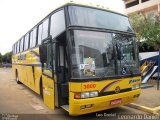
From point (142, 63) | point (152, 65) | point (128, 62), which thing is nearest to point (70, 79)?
point (128, 62)

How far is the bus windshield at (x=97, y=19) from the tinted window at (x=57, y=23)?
0.43 meters

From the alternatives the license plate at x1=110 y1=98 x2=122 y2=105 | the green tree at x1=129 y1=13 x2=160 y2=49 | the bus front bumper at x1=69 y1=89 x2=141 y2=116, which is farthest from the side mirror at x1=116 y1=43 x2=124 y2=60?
the green tree at x1=129 y1=13 x2=160 y2=49

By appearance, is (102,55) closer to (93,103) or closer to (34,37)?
(93,103)

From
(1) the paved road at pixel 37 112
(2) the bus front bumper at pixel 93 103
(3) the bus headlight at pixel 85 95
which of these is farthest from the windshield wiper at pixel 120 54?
(1) the paved road at pixel 37 112

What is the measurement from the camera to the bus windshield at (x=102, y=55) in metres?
6.16

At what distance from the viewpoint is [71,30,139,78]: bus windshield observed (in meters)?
6.16

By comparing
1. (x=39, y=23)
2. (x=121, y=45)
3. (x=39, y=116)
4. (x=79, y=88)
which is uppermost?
(x=39, y=23)

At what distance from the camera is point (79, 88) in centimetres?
598

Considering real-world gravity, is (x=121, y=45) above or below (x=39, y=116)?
above

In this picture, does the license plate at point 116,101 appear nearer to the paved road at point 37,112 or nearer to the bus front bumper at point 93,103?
the bus front bumper at point 93,103

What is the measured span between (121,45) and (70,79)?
204cm

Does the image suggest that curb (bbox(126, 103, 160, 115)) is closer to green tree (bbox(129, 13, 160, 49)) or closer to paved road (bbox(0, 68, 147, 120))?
paved road (bbox(0, 68, 147, 120))

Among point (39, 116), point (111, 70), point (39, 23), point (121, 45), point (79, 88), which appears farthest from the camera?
point (39, 23)

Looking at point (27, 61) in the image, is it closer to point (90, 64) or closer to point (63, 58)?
point (63, 58)
